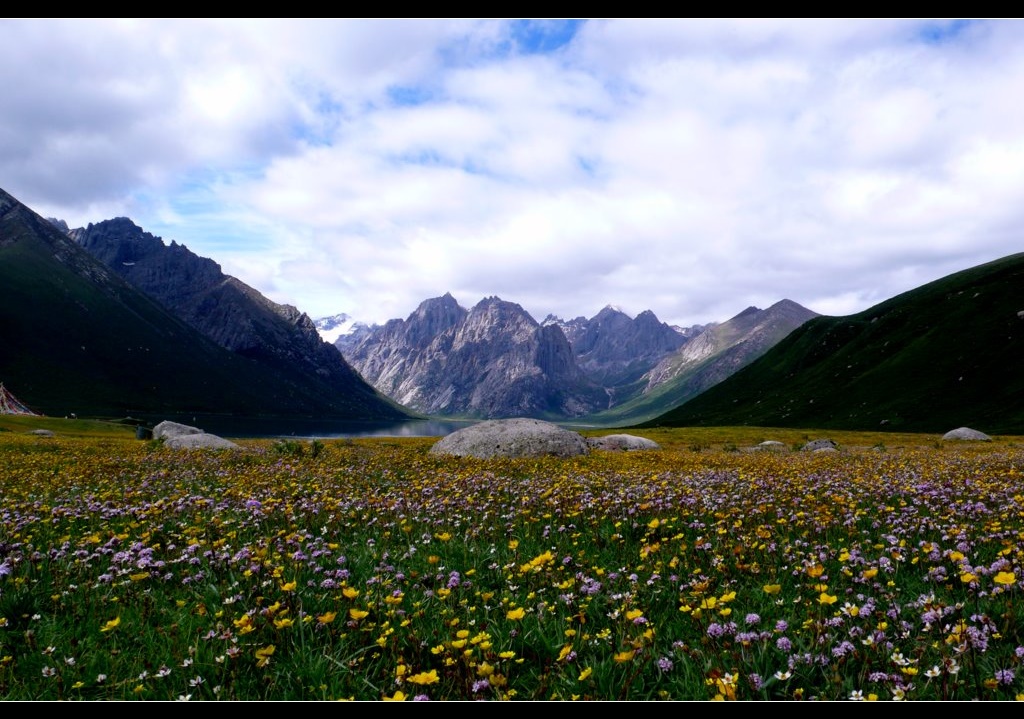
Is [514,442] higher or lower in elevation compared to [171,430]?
higher

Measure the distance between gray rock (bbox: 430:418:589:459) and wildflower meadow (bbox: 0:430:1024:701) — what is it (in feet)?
63.3

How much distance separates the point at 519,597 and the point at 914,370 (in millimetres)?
164352

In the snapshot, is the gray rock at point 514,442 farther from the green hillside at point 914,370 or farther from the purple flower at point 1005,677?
the green hillside at point 914,370

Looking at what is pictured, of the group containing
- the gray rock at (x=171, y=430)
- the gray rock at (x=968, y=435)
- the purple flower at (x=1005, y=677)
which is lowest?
the gray rock at (x=968, y=435)

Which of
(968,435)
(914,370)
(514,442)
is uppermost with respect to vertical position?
(914,370)

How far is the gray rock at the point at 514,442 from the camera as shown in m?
30.3

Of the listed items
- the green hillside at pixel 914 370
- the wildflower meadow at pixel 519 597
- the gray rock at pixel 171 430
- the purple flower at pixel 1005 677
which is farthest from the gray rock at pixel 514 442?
the green hillside at pixel 914 370

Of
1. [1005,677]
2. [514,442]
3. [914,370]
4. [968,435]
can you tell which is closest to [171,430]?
[514,442]

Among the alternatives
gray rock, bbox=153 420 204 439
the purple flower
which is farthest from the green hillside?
gray rock, bbox=153 420 204 439

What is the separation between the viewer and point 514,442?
3100cm

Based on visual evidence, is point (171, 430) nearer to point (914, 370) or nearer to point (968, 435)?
point (968, 435)

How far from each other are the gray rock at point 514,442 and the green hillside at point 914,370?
336ft

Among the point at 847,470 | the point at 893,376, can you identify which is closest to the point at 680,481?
the point at 847,470

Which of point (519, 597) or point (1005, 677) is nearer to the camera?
point (1005, 677)
